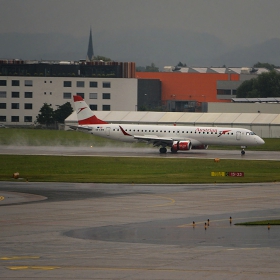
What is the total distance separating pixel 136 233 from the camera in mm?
28391

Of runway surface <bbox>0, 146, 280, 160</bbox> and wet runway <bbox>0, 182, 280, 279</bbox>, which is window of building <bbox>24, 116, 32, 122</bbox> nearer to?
runway surface <bbox>0, 146, 280, 160</bbox>

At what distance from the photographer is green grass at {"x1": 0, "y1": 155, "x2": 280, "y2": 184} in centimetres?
5291

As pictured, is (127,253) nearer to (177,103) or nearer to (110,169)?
(110,169)

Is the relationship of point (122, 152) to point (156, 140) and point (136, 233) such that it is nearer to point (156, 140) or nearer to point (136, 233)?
point (156, 140)

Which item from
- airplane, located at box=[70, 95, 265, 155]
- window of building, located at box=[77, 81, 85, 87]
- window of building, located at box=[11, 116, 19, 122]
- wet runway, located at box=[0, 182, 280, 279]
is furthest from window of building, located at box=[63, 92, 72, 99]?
wet runway, located at box=[0, 182, 280, 279]

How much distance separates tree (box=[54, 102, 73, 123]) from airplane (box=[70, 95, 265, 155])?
62.8m

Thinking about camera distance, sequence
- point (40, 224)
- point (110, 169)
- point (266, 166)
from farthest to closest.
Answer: point (266, 166), point (110, 169), point (40, 224)

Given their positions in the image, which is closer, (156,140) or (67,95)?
(156,140)

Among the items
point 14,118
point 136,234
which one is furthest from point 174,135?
point 14,118

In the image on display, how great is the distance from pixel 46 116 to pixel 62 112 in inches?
150

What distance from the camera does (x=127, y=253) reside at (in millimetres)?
24047

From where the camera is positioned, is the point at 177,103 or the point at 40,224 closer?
the point at 40,224

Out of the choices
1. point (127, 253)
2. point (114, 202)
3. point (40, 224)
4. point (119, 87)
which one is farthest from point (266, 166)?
point (119, 87)

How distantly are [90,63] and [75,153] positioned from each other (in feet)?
304
